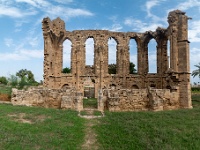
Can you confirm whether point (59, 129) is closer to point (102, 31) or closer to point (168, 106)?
point (168, 106)

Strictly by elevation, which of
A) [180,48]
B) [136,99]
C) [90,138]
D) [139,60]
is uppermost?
[139,60]

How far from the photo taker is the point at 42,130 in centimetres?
985

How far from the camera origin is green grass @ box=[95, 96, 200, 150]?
348 inches

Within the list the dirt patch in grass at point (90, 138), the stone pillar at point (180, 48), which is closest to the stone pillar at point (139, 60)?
the stone pillar at point (180, 48)

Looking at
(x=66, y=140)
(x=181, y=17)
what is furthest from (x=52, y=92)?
(x=181, y=17)

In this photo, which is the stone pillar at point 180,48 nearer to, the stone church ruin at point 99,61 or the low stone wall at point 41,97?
the stone church ruin at point 99,61

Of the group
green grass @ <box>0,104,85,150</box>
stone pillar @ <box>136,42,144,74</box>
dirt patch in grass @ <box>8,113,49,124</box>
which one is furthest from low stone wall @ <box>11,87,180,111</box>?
stone pillar @ <box>136,42,144,74</box>

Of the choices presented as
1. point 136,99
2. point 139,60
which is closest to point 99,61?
point 139,60

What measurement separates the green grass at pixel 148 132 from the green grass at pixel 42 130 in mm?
1199

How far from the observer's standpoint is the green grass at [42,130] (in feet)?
27.9

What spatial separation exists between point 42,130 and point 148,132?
4.80 meters

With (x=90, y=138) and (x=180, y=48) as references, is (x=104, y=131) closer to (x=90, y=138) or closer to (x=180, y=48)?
Answer: (x=90, y=138)

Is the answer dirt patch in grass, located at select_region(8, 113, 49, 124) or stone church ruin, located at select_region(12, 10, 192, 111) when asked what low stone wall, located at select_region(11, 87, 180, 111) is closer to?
dirt patch in grass, located at select_region(8, 113, 49, 124)

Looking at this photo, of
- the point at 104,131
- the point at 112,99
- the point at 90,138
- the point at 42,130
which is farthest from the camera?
the point at 112,99
